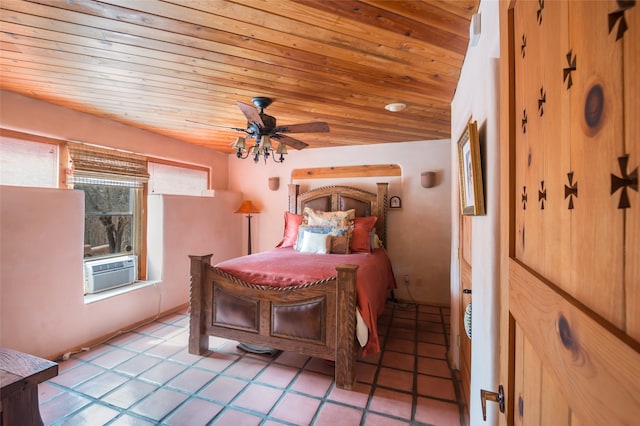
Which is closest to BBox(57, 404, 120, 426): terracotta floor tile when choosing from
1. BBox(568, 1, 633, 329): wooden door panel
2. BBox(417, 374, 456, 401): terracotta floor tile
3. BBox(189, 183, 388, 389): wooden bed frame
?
BBox(189, 183, 388, 389): wooden bed frame

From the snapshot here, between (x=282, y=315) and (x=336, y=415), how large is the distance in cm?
76

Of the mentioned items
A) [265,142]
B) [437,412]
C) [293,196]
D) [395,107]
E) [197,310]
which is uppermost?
[395,107]

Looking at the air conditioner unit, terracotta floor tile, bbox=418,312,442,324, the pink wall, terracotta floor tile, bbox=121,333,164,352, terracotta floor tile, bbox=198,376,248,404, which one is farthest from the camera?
terracotta floor tile, bbox=418,312,442,324

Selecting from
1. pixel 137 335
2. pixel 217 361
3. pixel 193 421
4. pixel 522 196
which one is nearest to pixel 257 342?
pixel 217 361

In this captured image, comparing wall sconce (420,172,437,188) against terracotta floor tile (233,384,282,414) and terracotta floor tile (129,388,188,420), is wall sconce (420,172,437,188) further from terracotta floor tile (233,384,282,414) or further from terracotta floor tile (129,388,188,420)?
terracotta floor tile (129,388,188,420)

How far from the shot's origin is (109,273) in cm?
300

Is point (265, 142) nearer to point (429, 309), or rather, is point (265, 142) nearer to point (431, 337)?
point (431, 337)

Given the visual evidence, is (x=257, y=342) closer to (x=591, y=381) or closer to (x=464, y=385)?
(x=464, y=385)

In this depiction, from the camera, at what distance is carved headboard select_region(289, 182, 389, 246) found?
12.9 ft

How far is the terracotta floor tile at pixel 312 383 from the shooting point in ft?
6.68

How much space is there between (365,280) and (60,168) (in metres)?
2.94

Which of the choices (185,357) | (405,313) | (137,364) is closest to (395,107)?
(405,313)

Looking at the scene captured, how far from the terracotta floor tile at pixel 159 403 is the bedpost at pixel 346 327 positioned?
1081 millimetres

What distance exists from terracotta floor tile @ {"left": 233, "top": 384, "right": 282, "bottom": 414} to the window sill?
180cm
